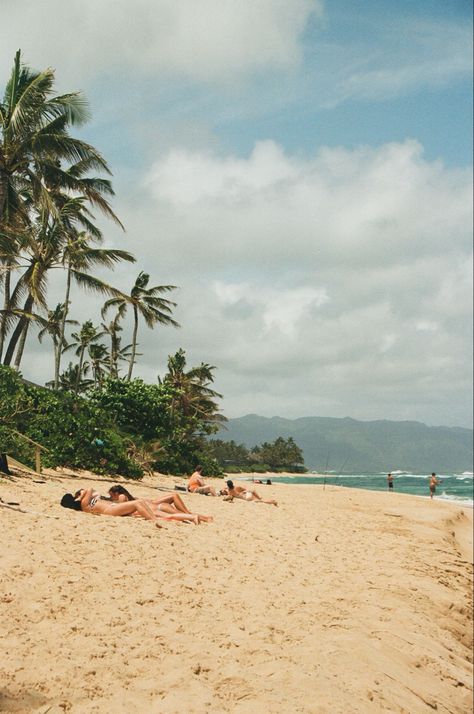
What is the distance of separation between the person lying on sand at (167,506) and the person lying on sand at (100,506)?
413 millimetres

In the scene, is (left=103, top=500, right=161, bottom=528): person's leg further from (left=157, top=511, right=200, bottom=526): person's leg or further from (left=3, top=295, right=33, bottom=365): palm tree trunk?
(left=3, top=295, right=33, bottom=365): palm tree trunk

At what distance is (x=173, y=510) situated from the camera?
29.9ft

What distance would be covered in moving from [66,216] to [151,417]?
8.62 meters

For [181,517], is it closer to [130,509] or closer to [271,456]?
[130,509]

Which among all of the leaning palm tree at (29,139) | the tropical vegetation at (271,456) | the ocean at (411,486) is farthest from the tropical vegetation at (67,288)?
the tropical vegetation at (271,456)

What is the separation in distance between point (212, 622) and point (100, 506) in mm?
3744

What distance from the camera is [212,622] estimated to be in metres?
4.89

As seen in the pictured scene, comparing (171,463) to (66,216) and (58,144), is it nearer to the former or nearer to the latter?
(66,216)

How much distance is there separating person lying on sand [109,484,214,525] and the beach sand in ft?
1.88

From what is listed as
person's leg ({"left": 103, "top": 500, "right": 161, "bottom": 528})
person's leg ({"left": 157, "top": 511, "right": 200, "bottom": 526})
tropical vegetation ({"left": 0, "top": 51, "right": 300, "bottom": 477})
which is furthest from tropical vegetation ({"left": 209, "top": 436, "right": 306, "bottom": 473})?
person's leg ({"left": 103, "top": 500, "right": 161, "bottom": 528})

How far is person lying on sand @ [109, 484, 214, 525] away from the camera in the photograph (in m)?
8.74

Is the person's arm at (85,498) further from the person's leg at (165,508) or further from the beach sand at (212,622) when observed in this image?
the person's leg at (165,508)

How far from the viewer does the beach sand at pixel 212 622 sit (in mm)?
3703

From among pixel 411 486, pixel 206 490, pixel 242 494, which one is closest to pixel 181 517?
pixel 206 490
